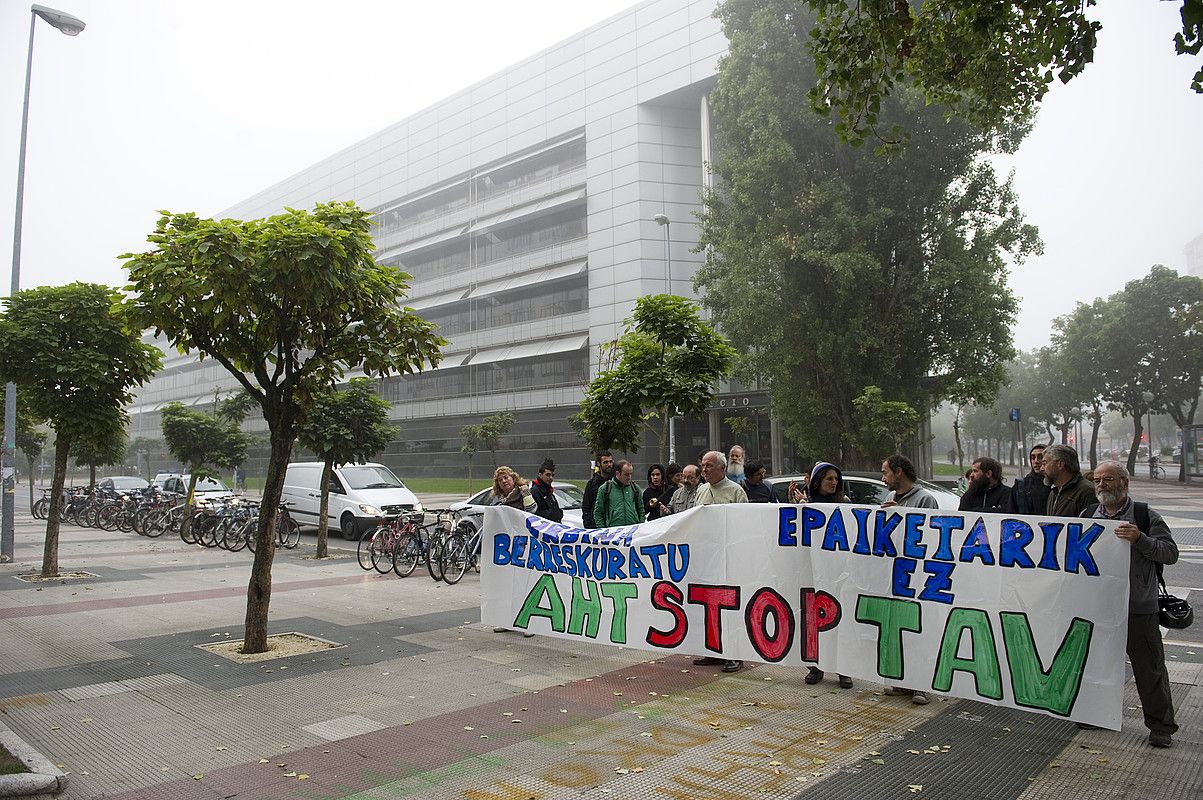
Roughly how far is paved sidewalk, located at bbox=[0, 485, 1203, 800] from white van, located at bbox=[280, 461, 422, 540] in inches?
457

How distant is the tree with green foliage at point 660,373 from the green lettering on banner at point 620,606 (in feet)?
17.3

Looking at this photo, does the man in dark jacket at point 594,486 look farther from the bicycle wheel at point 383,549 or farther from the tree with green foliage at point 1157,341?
the tree with green foliage at point 1157,341

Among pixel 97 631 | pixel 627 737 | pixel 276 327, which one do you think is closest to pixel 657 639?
pixel 627 737

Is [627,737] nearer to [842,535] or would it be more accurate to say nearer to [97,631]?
[842,535]

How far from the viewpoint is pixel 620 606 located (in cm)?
817

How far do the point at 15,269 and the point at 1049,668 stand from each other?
19.5 meters

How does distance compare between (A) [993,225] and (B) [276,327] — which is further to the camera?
(A) [993,225]

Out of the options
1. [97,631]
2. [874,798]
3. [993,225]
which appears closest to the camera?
[874,798]

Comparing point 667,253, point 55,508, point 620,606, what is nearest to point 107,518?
point 55,508

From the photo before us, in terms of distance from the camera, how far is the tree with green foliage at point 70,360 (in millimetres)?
13688

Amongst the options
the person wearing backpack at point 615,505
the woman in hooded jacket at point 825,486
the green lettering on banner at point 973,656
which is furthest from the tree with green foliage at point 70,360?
the green lettering on banner at point 973,656

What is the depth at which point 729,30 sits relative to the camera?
29188mm

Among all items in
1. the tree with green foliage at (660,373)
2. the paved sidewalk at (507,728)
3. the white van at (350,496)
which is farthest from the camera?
the white van at (350,496)

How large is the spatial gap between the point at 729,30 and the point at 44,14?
20119mm
